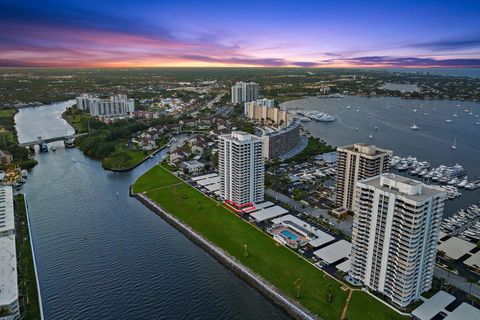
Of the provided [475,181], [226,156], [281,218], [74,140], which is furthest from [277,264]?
[74,140]

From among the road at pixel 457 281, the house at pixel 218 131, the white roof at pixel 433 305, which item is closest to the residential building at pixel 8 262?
the white roof at pixel 433 305

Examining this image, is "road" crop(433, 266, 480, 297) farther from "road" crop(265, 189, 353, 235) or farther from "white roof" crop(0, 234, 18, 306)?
"white roof" crop(0, 234, 18, 306)

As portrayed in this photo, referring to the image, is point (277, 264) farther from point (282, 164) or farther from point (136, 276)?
point (282, 164)

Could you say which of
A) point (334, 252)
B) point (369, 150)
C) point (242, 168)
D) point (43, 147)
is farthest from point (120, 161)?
point (334, 252)

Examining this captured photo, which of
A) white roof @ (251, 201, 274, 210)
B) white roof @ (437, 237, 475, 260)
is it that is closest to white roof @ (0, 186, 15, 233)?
white roof @ (251, 201, 274, 210)

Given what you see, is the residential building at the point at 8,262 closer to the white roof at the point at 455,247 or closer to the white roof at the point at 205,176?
the white roof at the point at 205,176

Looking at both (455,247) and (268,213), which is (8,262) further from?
(455,247)
